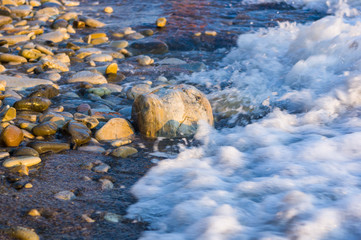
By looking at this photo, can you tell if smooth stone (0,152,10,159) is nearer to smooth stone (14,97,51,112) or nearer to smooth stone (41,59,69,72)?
smooth stone (14,97,51,112)

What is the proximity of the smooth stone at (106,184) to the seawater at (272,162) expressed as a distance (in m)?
0.16

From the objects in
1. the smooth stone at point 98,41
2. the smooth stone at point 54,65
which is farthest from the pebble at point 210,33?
the smooth stone at point 54,65

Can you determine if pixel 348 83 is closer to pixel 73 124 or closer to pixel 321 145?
pixel 321 145

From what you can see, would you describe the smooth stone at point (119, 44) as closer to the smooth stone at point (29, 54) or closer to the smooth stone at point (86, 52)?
the smooth stone at point (86, 52)

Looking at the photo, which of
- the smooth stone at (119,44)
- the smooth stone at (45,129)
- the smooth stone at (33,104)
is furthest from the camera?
the smooth stone at (119,44)

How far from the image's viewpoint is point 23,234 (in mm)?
1868

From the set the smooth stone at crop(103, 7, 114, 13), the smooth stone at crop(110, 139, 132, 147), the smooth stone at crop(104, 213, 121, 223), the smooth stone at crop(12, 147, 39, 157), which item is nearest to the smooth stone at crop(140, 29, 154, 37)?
the smooth stone at crop(103, 7, 114, 13)

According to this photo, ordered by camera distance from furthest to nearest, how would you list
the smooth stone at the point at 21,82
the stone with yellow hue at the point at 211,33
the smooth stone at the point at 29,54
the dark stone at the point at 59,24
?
the dark stone at the point at 59,24, the stone with yellow hue at the point at 211,33, the smooth stone at the point at 29,54, the smooth stone at the point at 21,82

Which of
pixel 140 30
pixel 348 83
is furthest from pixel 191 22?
pixel 348 83

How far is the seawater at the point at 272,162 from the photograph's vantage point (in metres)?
2.07

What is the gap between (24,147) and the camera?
8.99ft

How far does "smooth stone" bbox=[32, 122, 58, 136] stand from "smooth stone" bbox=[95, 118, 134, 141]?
34 cm

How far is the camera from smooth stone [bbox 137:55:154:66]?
534 centimetres

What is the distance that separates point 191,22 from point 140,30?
1227 mm
